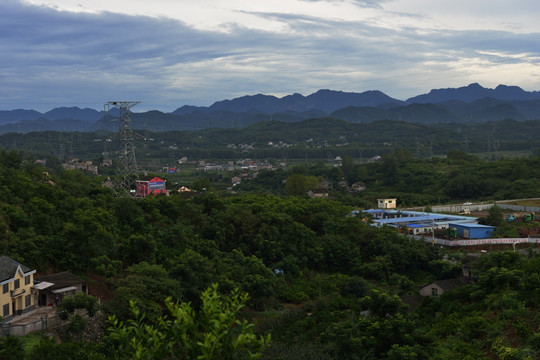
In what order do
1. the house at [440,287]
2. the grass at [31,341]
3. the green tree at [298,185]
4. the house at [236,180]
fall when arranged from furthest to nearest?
the house at [236,180], the green tree at [298,185], the house at [440,287], the grass at [31,341]

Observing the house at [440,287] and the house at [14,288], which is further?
the house at [440,287]

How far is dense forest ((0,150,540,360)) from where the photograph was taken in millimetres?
11609

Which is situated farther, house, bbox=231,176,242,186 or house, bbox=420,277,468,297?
house, bbox=231,176,242,186

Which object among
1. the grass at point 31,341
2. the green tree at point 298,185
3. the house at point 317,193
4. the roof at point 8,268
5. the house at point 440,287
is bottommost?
the house at point 440,287

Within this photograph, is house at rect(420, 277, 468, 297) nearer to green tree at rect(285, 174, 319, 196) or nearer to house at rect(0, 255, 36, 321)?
house at rect(0, 255, 36, 321)

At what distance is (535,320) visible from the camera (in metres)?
12.2

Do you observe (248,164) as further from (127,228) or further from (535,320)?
(535,320)

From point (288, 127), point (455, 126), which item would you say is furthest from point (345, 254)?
point (455, 126)

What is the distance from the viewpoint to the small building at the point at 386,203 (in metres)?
38.5

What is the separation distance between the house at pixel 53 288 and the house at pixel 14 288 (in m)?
0.29

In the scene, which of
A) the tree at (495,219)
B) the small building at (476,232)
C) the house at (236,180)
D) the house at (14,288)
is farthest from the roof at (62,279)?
the house at (236,180)

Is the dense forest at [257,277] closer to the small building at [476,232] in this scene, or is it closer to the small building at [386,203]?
the small building at [476,232]

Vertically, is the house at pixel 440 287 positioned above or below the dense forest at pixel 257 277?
below

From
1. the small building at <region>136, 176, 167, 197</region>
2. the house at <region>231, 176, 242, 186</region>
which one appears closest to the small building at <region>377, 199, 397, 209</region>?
the small building at <region>136, 176, 167, 197</region>
